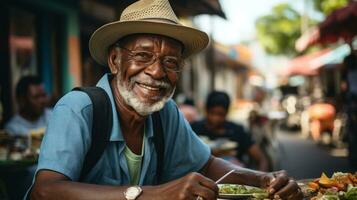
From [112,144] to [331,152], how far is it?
34.5 ft

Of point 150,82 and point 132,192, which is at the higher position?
point 150,82

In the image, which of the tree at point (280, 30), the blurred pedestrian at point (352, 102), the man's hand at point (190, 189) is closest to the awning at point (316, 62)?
the blurred pedestrian at point (352, 102)

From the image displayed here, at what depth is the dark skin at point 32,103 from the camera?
5.16 m

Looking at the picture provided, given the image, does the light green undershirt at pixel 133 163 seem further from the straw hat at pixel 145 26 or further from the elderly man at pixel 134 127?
the straw hat at pixel 145 26

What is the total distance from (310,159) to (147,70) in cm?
902

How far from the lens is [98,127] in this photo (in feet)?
7.53

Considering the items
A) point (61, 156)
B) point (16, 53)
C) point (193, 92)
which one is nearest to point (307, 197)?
point (61, 156)

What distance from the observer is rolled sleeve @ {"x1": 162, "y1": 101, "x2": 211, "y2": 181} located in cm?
269

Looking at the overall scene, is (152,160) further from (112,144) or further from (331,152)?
(331,152)

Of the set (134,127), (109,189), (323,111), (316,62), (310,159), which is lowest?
(310,159)

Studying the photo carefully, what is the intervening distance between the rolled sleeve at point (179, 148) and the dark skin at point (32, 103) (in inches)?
108

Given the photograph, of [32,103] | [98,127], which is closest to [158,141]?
[98,127]

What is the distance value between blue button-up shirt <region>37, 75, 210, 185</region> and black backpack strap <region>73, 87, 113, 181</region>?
0.09 feet

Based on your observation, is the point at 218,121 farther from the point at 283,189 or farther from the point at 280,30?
the point at 280,30
